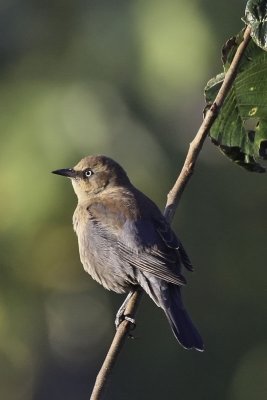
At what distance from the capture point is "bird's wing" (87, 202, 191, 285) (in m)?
5.89

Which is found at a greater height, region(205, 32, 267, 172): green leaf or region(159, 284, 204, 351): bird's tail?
region(205, 32, 267, 172): green leaf

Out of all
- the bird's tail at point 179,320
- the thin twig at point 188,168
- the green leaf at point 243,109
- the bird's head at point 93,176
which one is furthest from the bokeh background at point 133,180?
the thin twig at point 188,168

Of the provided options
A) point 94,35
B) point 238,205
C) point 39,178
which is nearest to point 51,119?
point 39,178

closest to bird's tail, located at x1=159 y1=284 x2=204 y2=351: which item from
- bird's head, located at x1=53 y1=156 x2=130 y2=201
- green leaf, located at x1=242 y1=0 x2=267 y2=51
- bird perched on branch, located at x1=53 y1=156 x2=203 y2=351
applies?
bird perched on branch, located at x1=53 y1=156 x2=203 y2=351

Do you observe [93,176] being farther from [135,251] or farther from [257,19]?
[257,19]

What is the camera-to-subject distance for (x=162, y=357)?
41.7ft

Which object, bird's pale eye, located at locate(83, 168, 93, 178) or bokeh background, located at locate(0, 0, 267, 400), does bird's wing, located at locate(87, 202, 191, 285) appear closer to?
bird's pale eye, located at locate(83, 168, 93, 178)

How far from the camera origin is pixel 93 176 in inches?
283

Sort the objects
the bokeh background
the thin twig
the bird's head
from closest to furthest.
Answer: the thin twig < the bird's head < the bokeh background

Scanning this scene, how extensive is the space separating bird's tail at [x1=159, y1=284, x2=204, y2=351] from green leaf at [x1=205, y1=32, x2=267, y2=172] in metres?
1.13

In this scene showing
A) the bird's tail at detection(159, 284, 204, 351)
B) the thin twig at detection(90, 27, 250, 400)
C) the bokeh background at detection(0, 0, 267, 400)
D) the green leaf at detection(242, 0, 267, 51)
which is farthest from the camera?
the bokeh background at detection(0, 0, 267, 400)

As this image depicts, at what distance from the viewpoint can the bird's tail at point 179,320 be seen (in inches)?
219

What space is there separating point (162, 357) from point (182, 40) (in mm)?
4605

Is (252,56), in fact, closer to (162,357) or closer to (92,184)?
(92,184)
